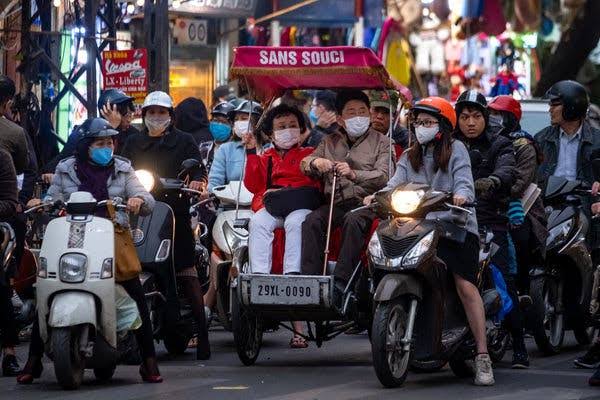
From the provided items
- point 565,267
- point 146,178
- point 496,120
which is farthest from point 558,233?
point 146,178

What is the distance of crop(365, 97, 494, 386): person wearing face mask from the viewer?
1069 cm

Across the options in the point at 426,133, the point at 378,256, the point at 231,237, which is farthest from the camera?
the point at 231,237

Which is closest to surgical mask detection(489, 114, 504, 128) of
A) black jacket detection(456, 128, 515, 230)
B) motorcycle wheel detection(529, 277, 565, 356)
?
black jacket detection(456, 128, 515, 230)

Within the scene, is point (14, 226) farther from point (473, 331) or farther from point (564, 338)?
point (564, 338)

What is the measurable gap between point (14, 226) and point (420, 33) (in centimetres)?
2550

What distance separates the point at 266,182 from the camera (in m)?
12.2

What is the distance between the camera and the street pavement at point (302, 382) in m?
10.2

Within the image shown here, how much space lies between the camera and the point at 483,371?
10.7m

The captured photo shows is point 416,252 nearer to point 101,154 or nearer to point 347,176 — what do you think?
point 347,176

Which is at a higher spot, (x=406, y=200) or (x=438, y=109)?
(x=438, y=109)

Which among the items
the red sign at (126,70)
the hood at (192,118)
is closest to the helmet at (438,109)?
the hood at (192,118)

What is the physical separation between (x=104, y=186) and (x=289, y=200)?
141 centimetres

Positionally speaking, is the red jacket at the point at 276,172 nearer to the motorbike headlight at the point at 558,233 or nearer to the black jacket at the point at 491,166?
the black jacket at the point at 491,166

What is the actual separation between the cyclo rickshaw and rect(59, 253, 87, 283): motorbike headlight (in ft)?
4.92
